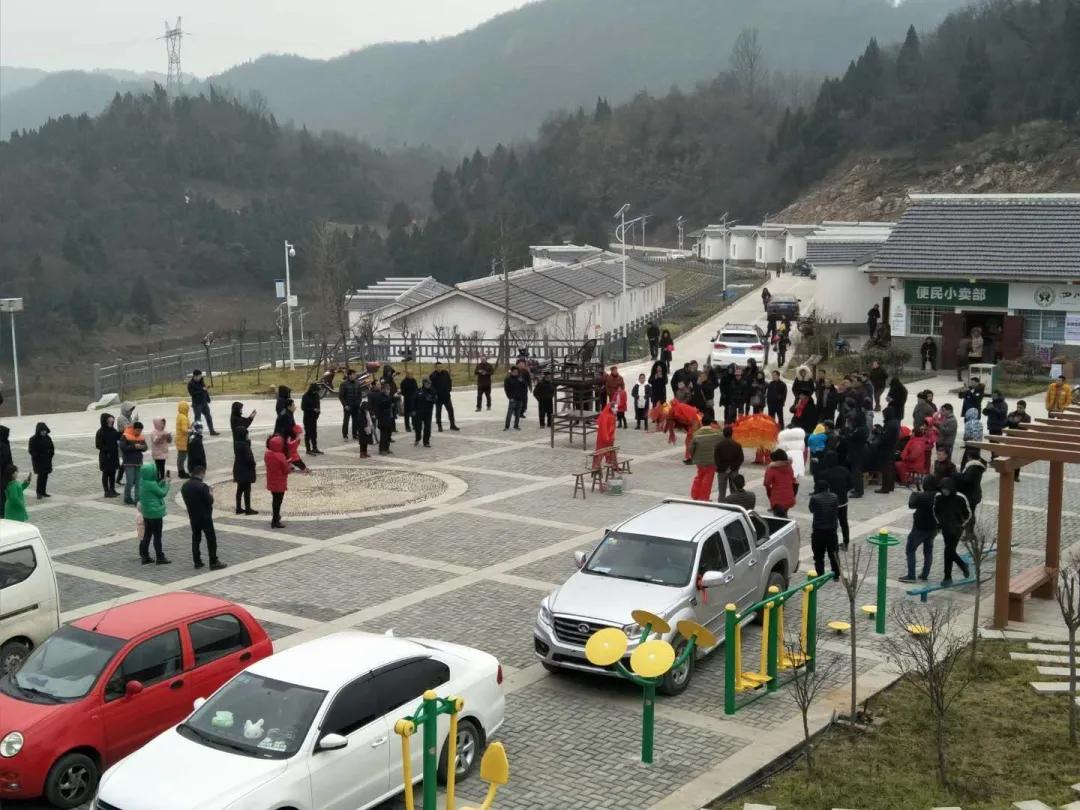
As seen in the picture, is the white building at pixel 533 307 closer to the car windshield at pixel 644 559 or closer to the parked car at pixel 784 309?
the parked car at pixel 784 309

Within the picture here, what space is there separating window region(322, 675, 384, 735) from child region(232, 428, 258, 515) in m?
10.4

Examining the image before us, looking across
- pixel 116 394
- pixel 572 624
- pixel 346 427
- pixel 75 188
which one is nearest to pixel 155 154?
pixel 75 188

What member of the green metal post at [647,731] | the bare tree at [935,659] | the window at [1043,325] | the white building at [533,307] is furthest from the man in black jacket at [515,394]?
the white building at [533,307]

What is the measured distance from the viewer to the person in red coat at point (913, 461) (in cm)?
2258

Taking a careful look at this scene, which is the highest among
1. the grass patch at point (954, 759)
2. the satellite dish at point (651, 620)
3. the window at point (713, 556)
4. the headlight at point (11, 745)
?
the window at point (713, 556)

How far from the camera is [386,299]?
70562 mm

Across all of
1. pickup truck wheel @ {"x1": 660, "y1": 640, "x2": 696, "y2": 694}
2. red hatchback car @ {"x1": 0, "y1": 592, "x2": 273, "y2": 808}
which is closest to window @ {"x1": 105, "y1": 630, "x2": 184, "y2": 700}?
red hatchback car @ {"x1": 0, "y1": 592, "x2": 273, "y2": 808}

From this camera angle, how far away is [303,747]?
934 cm

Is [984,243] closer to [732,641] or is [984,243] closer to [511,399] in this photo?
[511,399]

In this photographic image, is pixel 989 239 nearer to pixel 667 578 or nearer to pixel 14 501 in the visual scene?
pixel 667 578

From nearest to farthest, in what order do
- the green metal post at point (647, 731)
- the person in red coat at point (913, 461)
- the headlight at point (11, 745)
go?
1. the headlight at point (11, 745)
2. the green metal post at point (647, 731)
3. the person in red coat at point (913, 461)

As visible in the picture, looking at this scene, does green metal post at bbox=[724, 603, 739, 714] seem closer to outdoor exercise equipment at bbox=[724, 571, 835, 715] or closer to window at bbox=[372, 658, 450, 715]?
outdoor exercise equipment at bbox=[724, 571, 835, 715]

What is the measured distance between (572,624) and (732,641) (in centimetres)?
168

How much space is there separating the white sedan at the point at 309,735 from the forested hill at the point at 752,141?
267 ft
